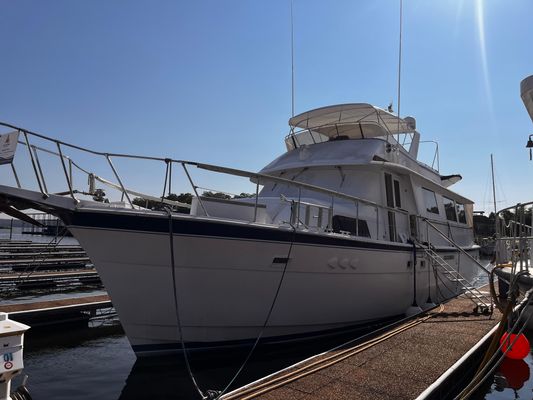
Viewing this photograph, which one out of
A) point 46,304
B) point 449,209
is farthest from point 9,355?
point 449,209

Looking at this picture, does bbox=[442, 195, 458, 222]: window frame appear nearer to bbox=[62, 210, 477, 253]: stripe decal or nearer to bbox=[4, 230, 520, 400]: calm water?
bbox=[4, 230, 520, 400]: calm water

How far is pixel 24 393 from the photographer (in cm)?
485

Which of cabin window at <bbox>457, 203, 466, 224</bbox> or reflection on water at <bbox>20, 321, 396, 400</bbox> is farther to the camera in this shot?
cabin window at <bbox>457, 203, 466, 224</bbox>

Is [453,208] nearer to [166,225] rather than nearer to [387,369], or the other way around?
[387,369]

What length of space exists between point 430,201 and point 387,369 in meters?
7.72

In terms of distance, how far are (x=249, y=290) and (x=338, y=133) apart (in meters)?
6.51

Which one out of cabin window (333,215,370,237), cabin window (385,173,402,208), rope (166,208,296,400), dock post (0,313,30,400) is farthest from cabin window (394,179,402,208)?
dock post (0,313,30,400)

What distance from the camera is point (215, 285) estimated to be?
6535 mm

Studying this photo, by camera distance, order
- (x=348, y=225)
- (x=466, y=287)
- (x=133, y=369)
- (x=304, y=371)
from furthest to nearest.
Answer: (x=466, y=287) < (x=348, y=225) < (x=133, y=369) < (x=304, y=371)

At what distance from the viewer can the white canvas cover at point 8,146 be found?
5.84m

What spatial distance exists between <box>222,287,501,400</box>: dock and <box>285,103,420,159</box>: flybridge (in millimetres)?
5544

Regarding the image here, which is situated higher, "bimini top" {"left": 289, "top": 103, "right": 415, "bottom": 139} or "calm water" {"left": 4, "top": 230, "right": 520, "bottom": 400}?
"bimini top" {"left": 289, "top": 103, "right": 415, "bottom": 139}

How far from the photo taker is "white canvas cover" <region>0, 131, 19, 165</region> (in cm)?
584

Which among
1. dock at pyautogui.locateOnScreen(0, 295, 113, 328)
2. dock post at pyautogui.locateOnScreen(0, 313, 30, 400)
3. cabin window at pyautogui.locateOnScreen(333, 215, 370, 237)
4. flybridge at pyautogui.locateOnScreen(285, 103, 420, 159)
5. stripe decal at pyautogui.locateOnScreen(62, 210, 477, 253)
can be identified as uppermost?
flybridge at pyautogui.locateOnScreen(285, 103, 420, 159)
